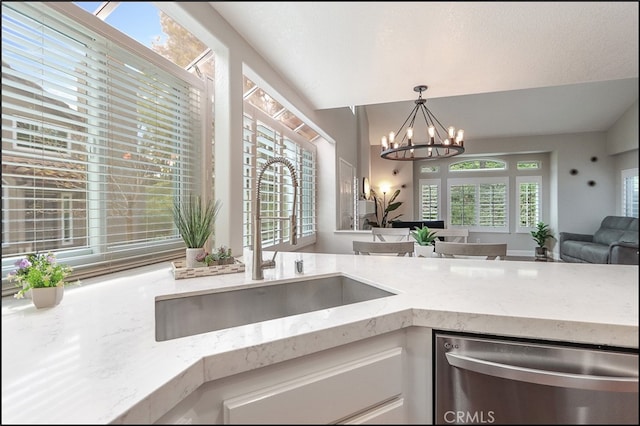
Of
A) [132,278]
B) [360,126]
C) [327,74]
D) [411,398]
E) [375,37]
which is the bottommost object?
[411,398]

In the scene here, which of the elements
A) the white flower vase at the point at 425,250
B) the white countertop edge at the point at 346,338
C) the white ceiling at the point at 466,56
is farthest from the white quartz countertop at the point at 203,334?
the white flower vase at the point at 425,250

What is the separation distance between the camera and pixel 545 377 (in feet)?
2.04

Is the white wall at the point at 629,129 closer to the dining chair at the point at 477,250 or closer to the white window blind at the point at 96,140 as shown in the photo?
the dining chair at the point at 477,250

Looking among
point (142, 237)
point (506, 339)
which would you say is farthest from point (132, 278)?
point (506, 339)

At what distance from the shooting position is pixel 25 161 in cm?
85

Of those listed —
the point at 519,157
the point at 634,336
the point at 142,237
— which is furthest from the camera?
the point at 519,157

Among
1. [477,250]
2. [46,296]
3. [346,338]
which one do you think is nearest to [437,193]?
[477,250]

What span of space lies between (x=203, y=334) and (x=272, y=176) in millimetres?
2063

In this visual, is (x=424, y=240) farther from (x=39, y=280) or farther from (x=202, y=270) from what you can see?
(x=39, y=280)

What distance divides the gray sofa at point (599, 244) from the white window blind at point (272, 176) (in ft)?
4.59

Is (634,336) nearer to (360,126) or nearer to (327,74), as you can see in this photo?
(327,74)

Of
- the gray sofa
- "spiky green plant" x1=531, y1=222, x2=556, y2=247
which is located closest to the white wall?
the gray sofa

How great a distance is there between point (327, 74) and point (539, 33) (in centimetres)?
106

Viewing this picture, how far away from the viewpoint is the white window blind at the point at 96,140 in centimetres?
88
